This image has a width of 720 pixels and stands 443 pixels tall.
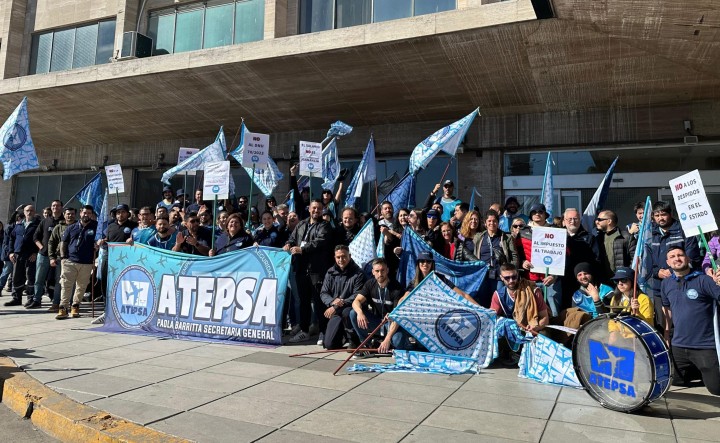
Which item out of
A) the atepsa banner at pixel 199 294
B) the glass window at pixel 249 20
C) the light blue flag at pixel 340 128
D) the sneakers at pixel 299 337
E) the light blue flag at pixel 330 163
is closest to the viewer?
the atepsa banner at pixel 199 294

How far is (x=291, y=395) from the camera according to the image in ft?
15.1

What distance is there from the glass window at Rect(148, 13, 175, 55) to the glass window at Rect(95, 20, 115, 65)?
58.0 inches

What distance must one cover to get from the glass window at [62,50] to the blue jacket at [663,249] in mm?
19058

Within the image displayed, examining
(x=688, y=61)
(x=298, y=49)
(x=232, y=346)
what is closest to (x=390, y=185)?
(x=298, y=49)

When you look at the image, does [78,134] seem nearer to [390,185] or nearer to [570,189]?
[390,185]

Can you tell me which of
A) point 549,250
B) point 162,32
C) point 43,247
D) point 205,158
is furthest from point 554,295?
point 162,32

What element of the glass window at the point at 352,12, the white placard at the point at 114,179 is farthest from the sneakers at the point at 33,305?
the glass window at the point at 352,12

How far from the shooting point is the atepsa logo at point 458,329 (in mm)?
5965

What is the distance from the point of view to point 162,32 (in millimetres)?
16516

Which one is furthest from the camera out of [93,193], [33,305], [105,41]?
[105,41]

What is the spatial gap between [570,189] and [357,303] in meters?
8.82

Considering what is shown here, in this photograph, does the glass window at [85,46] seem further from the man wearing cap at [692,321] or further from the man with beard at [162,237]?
the man wearing cap at [692,321]

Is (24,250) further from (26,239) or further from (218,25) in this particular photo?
(218,25)

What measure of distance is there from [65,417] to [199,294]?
338cm
